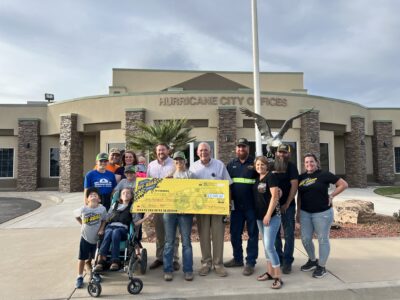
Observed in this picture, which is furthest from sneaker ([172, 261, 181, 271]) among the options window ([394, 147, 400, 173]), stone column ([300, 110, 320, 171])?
window ([394, 147, 400, 173])

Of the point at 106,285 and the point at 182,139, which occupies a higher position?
the point at 182,139

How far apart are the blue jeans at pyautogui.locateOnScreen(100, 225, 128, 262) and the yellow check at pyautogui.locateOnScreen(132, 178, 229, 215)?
0.39m

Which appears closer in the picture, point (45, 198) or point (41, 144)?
point (45, 198)

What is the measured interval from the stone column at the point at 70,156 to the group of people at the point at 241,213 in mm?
15843

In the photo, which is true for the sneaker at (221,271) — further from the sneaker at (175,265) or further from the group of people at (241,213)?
the sneaker at (175,265)

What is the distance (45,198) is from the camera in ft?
55.8

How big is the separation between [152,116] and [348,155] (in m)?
14.1

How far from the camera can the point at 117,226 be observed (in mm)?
4375

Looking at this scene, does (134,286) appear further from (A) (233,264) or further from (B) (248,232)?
(B) (248,232)

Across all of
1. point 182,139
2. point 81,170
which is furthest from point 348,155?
point 81,170

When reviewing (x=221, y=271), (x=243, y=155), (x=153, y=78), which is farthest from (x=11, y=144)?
(x=221, y=271)

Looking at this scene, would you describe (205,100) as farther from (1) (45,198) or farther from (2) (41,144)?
(2) (41,144)

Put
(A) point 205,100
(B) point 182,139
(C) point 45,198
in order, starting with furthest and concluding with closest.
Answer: (A) point 205,100 → (C) point 45,198 → (B) point 182,139

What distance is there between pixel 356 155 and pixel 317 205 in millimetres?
19289
